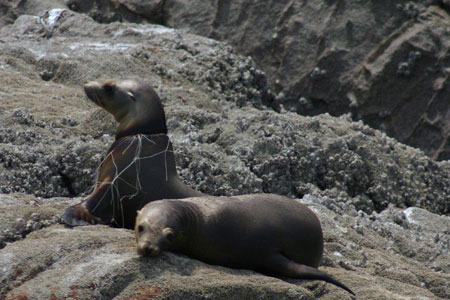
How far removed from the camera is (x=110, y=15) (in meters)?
11.8

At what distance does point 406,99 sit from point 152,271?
23.9ft

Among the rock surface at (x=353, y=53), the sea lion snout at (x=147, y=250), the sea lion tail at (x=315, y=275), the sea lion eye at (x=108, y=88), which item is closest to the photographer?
the sea lion snout at (x=147, y=250)

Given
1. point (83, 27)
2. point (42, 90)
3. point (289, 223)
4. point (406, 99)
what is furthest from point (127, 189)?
point (406, 99)

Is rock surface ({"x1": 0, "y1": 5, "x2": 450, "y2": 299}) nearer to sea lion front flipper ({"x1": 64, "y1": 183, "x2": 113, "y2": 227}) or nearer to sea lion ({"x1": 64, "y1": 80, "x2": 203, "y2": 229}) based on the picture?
sea lion front flipper ({"x1": 64, "y1": 183, "x2": 113, "y2": 227})

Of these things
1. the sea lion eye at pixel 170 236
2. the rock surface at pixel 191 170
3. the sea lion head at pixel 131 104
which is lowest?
the rock surface at pixel 191 170

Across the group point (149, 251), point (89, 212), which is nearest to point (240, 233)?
point (149, 251)

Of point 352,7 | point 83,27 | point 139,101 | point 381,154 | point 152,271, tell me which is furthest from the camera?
point 352,7

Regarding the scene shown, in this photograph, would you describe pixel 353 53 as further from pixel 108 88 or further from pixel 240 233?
pixel 240 233

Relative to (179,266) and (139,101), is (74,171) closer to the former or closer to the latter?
(139,101)

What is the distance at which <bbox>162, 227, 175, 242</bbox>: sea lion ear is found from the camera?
14.9 feet

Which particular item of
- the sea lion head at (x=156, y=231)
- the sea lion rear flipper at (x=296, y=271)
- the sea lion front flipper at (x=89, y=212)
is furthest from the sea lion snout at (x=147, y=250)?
the sea lion front flipper at (x=89, y=212)

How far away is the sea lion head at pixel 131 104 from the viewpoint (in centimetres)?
605

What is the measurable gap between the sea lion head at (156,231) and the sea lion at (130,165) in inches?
29.5

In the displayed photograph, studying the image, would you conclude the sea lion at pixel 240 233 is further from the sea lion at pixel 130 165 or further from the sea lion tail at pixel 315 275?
the sea lion at pixel 130 165
